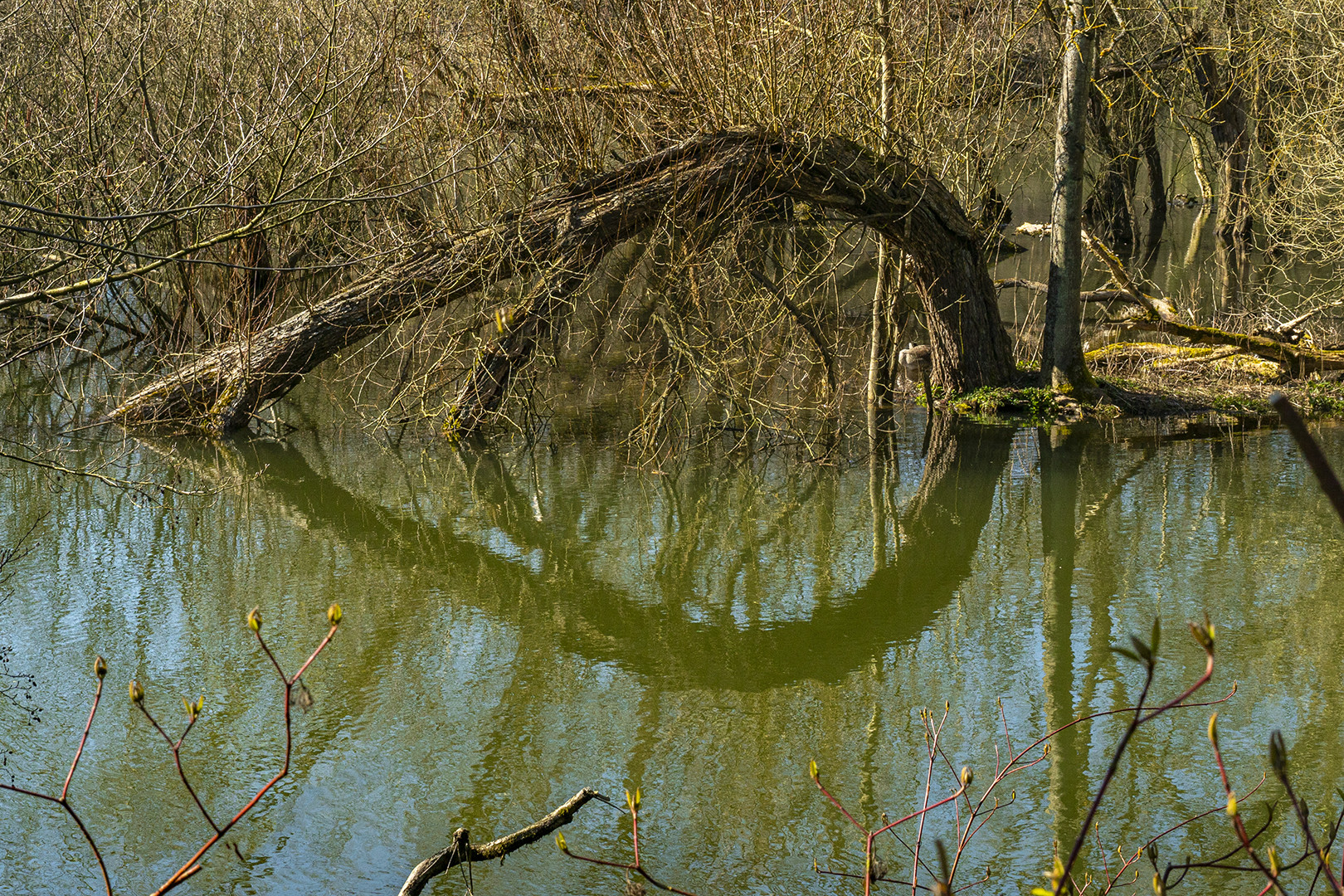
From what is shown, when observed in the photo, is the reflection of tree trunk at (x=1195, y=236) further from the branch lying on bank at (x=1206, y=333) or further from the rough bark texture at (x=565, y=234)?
the rough bark texture at (x=565, y=234)

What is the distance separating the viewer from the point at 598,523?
866cm

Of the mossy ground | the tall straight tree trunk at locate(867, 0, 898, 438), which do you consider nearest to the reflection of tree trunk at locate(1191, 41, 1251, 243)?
the mossy ground

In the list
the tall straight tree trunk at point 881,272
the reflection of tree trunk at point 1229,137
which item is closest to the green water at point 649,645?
the tall straight tree trunk at point 881,272

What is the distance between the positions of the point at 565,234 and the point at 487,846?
7.70 m

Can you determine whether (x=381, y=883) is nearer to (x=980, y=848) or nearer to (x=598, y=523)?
(x=980, y=848)

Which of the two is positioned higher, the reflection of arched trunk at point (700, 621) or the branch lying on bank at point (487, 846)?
the reflection of arched trunk at point (700, 621)

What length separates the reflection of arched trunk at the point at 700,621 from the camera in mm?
6035

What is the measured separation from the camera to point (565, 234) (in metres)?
10.3

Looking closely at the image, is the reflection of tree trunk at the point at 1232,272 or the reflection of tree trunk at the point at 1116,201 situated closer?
the reflection of tree trunk at the point at 1232,272

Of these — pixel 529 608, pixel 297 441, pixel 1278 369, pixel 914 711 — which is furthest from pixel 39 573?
pixel 1278 369

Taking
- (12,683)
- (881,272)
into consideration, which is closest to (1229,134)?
(881,272)

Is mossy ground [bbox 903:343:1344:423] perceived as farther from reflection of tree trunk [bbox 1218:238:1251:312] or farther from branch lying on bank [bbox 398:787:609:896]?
branch lying on bank [bbox 398:787:609:896]

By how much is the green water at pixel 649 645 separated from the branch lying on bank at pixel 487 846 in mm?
719

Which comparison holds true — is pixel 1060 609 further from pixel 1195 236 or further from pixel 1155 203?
pixel 1155 203
